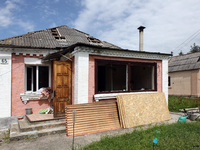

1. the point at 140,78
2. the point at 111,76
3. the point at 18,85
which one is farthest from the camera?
the point at 111,76

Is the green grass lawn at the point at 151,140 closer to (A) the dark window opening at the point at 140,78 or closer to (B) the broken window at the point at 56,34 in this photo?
(A) the dark window opening at the point at 140,78

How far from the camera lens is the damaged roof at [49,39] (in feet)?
25.4

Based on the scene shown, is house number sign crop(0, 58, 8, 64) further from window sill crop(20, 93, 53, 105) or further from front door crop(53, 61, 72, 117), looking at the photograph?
front door crop(53, 61, 72, 117)

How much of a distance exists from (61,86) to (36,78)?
2.15 metres

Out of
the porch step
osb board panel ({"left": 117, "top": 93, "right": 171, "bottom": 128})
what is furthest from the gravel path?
osb board panel ({"left": 117, "top": 93, "right": 171, "bottom": 128})

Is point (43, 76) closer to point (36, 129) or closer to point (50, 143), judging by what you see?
point (36, 129)

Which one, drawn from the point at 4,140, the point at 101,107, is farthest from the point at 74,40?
the point at 4,140

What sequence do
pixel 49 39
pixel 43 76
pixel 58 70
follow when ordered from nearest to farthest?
pixel 58 70, pixel 43 76, pixel 49 39

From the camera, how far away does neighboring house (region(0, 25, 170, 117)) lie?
20.7 ft

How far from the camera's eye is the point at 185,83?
17.9 metres

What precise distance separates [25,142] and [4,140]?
0.88 metres

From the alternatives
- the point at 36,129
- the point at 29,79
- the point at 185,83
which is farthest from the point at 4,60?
the point at 185,83

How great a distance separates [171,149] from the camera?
405 cm

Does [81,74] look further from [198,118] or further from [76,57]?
[198,118]
